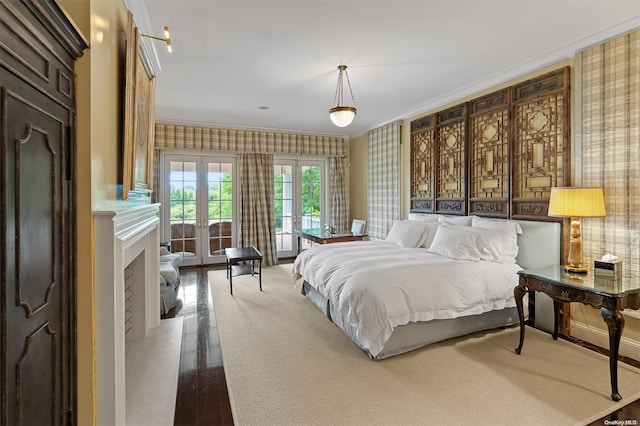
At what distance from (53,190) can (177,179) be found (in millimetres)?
4831

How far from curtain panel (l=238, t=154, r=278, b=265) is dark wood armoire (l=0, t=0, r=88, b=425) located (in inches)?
181

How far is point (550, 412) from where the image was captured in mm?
1904

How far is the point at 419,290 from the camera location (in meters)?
2.59

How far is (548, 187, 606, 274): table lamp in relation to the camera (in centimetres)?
251

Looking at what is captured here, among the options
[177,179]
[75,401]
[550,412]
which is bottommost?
[550,412]

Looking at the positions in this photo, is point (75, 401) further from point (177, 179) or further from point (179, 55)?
→ point (177, 179)

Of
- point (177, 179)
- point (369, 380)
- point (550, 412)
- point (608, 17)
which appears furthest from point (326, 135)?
point (550, 412)

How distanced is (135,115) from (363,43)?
203 centimetres

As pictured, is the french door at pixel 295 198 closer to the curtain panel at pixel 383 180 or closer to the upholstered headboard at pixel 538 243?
the curtain panel at pixel 383 180

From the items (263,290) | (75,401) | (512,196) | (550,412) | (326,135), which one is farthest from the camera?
(326,135)

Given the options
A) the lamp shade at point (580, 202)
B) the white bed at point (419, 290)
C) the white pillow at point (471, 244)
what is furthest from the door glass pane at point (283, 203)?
the lamp shade at point (580, 202)

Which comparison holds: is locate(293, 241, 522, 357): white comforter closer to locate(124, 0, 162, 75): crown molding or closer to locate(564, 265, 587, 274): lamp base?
Answer: locate(564, 265, 587, 274): lamp base

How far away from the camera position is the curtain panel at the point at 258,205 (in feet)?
19.6

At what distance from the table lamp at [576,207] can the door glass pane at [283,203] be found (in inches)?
183
